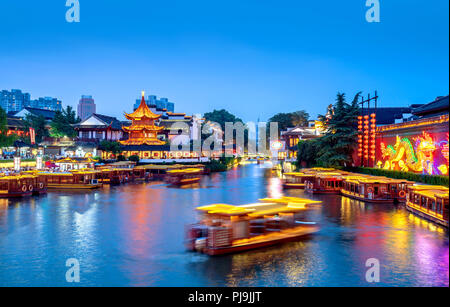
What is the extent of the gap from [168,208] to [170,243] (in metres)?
11.6

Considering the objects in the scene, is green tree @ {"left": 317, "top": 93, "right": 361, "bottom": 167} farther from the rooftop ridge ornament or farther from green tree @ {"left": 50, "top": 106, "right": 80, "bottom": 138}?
green tree @ {"left": 50, "top": 106, "right": 80, "bottom": 138}

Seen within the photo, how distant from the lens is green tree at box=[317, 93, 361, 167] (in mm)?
46906

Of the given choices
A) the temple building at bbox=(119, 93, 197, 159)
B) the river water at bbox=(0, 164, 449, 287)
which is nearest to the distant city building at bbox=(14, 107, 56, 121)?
the temple building at bbox=(119, 93, 197, 159)

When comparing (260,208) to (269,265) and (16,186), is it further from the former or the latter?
(16,186)

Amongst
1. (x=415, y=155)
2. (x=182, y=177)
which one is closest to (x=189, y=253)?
(x=415, y=155)

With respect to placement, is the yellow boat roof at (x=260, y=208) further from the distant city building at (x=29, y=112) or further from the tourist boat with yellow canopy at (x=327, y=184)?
the distant city building at (x=29, y=112)

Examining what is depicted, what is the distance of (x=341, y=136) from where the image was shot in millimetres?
47062

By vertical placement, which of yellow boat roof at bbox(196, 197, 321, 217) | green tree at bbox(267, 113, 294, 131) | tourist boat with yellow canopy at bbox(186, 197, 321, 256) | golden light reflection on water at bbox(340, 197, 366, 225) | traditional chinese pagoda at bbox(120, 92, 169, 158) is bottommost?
golden light reflection on water at bbox(340, 197, 366, 225)

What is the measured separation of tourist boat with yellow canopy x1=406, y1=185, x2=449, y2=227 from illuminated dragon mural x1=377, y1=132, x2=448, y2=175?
106 inches

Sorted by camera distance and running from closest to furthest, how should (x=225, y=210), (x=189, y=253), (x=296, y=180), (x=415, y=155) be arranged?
(x=225, y=210)
(x=189, y=253)
(x=415, y=155)
(x=296, y=180)

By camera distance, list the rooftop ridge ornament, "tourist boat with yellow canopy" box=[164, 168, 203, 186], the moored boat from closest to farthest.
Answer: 1. the moored boat
2. "tourist boat with yellow canopy" box=[164, 168, 203, 186]
3. the rooftop ridge ornament

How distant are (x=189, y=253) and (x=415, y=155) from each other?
79.0 feet

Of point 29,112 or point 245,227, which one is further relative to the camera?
point 29,112
